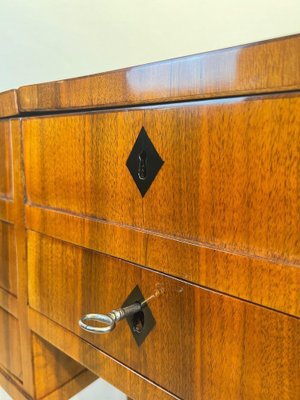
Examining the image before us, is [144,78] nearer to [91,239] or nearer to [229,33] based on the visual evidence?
[91,239]

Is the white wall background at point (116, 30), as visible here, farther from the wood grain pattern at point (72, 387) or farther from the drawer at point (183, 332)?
the wood grain pattern at point (72, 387)

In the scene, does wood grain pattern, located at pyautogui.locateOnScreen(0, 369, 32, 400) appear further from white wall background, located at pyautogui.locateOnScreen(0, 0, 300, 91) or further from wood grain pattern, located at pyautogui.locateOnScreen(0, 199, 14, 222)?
white wall background, located at pyautogui.locateOnScreen(0, 0, 300, 91)

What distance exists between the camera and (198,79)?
313 mm

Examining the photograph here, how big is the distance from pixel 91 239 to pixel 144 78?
0.69 ft

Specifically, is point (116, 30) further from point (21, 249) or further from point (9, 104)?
point (21, 249)

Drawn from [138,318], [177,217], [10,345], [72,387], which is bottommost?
[72,387]

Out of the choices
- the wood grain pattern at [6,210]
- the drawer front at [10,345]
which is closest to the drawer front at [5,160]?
the wood grain pattern at [6,210]

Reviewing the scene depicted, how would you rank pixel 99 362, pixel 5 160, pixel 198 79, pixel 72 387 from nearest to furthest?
pixel 198 79, pixel 99 362, pixel 5 160, pixel 72 387

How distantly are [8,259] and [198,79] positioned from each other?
455 mm

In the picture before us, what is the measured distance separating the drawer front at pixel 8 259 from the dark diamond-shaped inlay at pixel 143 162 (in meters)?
0.30

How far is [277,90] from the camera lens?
0.27 m

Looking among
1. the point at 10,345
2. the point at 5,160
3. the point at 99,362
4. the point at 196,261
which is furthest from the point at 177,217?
the point at 10,345

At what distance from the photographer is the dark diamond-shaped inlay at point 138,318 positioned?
1.28 ft

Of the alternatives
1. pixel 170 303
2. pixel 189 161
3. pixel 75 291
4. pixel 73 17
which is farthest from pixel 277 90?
pixel 73 17
